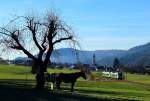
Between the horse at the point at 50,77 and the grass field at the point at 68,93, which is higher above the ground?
the horse at the point at 50,77

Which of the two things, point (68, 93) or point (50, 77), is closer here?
point (68, 93)

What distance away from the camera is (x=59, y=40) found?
44.2m

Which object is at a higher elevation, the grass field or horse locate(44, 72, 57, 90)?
horse locate(44, 72, 57, 90)

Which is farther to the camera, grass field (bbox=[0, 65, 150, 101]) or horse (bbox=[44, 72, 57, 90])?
horse (bbox=[44, 72, 57, 90])

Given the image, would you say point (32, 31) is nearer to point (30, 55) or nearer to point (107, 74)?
point (30, 55)

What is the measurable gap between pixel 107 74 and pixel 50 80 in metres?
78.8

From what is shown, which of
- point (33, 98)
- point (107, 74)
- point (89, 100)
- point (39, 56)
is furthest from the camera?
point (107, 74)

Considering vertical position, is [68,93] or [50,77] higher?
[50,77]

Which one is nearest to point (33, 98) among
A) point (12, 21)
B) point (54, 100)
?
point (54, 100)

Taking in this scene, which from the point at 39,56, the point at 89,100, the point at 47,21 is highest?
the point at 47,21

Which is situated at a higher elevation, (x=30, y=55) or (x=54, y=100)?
(x=30, y=55)

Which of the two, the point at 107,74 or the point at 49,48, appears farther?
the point at 107,74

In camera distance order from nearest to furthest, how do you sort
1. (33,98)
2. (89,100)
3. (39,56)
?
(33,98) < (89,100) < (39,56)

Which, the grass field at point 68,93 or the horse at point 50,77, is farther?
the horse at point 50,77
